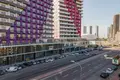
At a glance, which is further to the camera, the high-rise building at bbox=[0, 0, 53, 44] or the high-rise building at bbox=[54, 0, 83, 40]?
the high-rise building at bbox=[54, 0, 83, 40]

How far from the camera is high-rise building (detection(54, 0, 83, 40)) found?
152 m

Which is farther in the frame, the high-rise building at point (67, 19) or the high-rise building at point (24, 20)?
the high-rise building at point (67, 19)

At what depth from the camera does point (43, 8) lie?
130m

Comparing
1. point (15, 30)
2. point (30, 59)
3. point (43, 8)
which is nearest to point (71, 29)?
point (43, 8)

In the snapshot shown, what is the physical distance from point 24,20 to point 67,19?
5429 centimetres

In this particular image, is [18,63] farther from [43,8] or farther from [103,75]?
[43,8]

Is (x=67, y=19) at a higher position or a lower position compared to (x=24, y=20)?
higher

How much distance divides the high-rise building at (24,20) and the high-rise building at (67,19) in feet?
40.3

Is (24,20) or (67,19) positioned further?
(67,19)

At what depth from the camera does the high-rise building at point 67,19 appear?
152m

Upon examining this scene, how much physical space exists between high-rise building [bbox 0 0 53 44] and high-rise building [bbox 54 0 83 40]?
1230 cm

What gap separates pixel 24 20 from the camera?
358 feet

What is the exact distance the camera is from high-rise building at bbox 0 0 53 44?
90094 mm

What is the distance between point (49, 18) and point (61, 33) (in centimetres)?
2041
